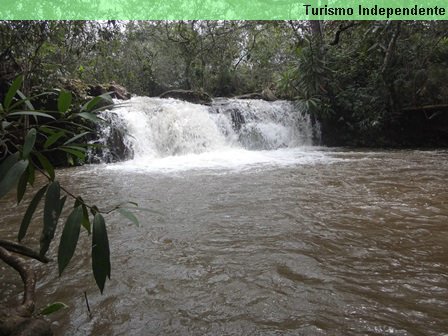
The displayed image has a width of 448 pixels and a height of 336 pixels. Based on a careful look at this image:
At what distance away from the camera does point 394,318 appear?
1.70 metres

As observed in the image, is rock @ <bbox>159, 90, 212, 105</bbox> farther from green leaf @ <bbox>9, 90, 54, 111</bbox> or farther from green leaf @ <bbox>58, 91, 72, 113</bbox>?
green leaf @ <bbox>58, 91, 72, 113</bbox>

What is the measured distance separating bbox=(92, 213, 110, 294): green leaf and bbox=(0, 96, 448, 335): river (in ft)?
1.04

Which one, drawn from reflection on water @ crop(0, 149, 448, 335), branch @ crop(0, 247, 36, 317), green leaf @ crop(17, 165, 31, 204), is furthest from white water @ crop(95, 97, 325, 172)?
green leaf @ crop(17, 165, 31, 204)

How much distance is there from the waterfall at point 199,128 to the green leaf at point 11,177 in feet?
24.3

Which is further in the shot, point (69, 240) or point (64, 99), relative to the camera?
point (64, 99)

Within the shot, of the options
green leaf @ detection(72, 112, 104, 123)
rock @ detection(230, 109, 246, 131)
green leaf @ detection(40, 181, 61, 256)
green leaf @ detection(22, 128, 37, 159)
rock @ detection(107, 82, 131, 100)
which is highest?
rock @ detection(107, 82, 131, 100)

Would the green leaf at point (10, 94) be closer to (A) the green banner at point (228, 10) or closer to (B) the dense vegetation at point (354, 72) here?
(A) the green banner at point (228, 10)

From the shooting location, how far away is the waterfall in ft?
29.2

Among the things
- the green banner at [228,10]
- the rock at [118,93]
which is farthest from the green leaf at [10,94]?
the rock at [118,93]

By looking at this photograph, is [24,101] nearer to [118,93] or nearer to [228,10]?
[118,93]

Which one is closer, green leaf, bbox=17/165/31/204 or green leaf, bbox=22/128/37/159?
green leaf, bbox=22/128/37/159

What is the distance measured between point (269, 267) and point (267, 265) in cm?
3

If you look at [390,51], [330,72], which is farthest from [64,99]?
[330,72]

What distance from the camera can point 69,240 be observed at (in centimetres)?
95
